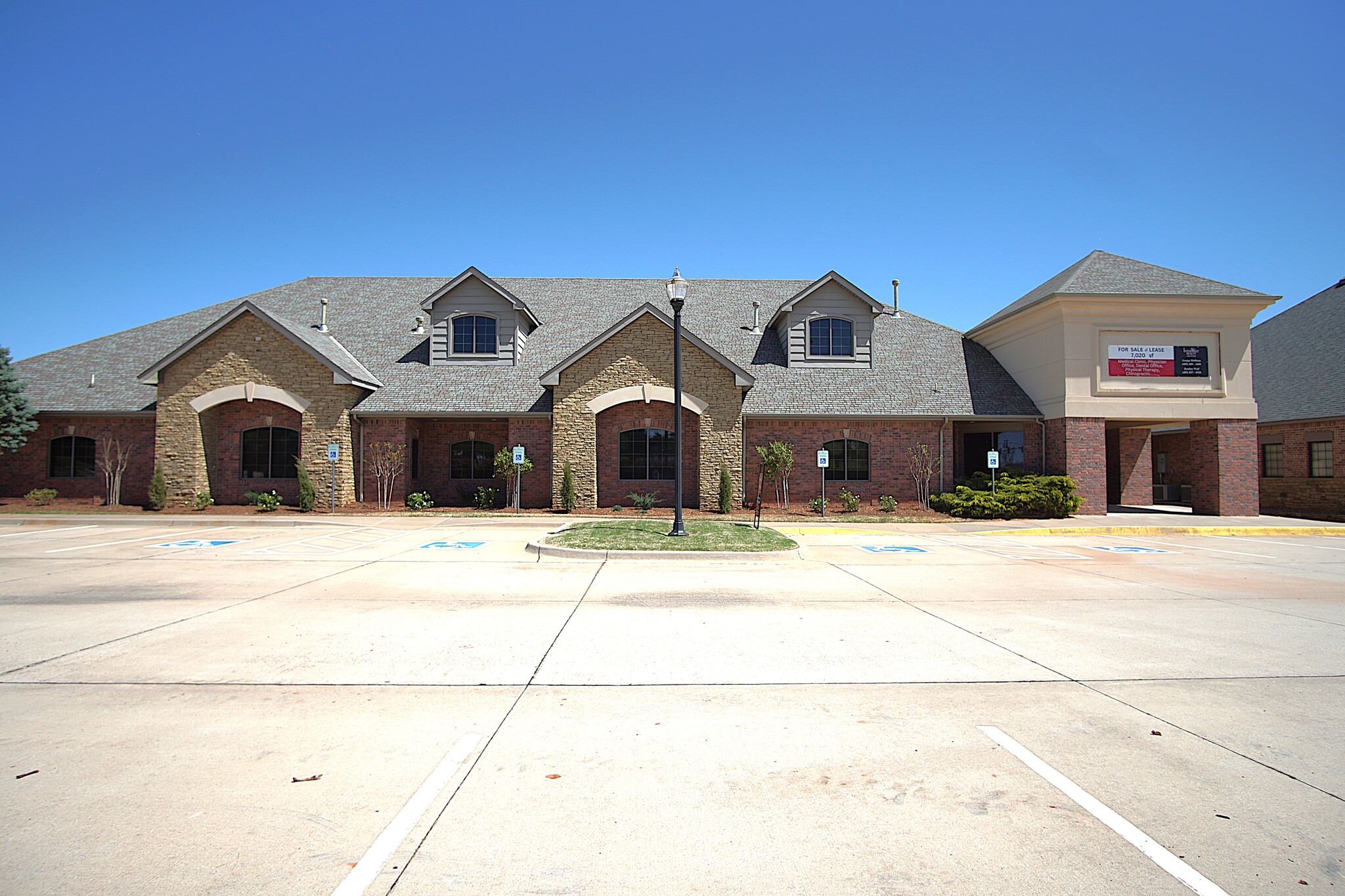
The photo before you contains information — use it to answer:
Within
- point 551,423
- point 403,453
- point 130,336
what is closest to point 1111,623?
point 551,423

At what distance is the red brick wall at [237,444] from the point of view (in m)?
23.7

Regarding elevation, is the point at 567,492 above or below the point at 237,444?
below

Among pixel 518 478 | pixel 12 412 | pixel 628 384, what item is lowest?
pixel 518 478

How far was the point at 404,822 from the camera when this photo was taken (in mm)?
3441

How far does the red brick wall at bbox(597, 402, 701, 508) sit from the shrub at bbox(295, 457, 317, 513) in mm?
9107

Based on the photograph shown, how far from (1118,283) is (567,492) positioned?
2070cm

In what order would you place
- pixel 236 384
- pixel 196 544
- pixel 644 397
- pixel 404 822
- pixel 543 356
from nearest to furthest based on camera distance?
pixel 404 822
pixel 196 544
pixel 644 397
pixel 236 384
pixel 543 356

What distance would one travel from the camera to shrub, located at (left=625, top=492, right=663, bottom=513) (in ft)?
74.5

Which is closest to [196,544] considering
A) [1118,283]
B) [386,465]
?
[386,465]

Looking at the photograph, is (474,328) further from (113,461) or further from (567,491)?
(113,461)

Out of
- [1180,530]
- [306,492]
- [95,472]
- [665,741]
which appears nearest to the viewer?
[665,741]

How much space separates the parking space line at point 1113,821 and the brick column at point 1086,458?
22560mm

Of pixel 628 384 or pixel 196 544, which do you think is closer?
pixel 196 544

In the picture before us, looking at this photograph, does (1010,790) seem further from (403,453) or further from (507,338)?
(507,338)
